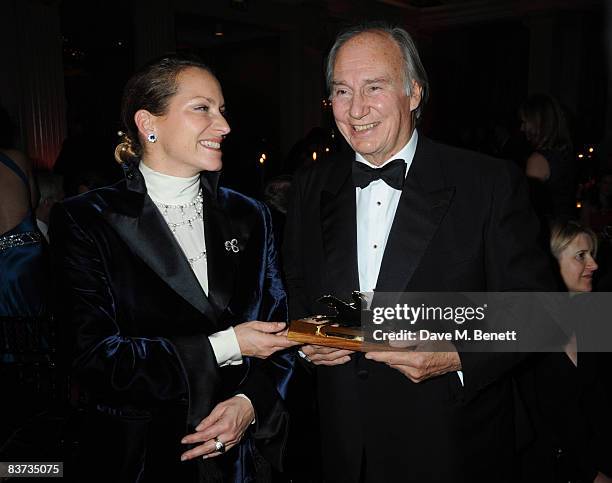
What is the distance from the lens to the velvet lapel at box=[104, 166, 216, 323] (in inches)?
71.9

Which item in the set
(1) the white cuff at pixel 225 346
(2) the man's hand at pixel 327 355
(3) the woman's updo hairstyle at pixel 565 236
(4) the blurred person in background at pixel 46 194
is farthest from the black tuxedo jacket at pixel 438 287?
(4) the blurred person in background at pixel 46 194

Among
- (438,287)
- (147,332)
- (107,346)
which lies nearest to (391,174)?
(438,287)

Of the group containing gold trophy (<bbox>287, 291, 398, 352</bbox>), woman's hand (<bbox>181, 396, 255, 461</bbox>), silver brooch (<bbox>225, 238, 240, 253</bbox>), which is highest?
silver brooch (<bbox>225, 238, 240, 253</bbox>)

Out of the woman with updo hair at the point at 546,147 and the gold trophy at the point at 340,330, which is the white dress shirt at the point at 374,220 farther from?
the woman with updo hair at the point at 546,147

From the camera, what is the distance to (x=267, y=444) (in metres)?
1.98

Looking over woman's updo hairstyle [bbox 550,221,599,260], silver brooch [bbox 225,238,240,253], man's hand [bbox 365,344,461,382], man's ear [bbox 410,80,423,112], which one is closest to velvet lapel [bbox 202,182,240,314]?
silver brooch [bbox 225,238,240,253]

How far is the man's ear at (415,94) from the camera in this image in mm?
1980

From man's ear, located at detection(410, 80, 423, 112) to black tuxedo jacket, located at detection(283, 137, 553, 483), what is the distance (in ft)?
0.46

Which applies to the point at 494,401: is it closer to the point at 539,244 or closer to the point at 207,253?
the point at 539,244

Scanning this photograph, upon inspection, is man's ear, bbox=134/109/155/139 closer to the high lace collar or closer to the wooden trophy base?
the high lace collar

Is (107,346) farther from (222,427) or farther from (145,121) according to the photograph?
(145,121)

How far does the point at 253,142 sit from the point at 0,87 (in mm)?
7501

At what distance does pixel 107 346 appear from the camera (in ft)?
5.69

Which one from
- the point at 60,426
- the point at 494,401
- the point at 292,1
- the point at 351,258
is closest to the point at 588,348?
the point at 494,401
